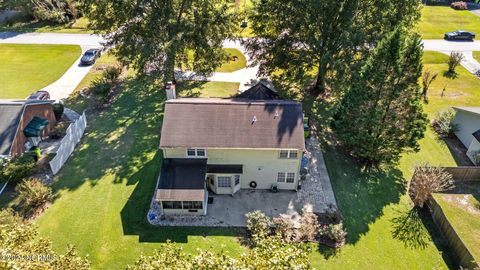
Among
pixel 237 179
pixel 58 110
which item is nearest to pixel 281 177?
pixel 237 179

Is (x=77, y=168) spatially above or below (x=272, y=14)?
below

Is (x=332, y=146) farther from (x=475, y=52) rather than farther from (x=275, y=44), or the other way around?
(x=475, y=52)

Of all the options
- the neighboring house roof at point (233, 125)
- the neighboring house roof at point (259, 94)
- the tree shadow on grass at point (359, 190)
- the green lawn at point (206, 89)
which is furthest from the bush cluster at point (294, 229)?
the green lawn at point (206, 89)

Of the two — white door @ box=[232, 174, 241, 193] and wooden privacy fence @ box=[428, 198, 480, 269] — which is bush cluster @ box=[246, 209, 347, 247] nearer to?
white door @ box=[232, 174, 241, 193]

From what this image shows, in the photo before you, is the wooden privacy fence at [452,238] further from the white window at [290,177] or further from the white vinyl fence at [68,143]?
the white vinyl fence at [68,143]

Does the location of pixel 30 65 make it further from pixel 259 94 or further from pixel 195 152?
pixel 195 152

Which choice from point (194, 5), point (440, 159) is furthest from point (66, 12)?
point (440, 159)

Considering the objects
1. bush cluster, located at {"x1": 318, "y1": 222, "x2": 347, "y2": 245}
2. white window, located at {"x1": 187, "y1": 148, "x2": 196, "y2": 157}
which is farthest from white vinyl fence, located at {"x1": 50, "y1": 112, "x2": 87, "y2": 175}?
bush cluster, located at {"x1": 318, "y1": 222, "x2": 347, "y2": 245}
